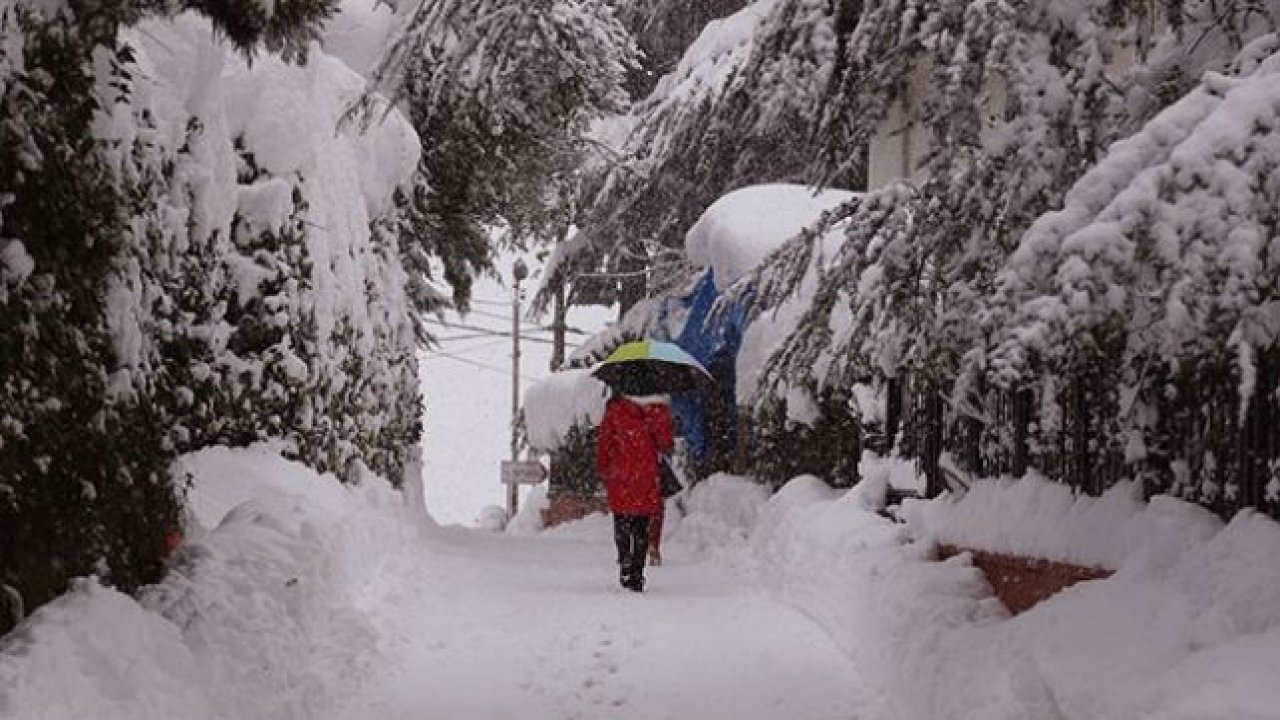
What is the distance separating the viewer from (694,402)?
18.5 meters

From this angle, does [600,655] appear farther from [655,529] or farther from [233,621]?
[655,529]

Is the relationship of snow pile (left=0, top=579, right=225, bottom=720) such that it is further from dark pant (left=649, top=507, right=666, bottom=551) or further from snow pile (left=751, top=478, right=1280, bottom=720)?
dark pant (left=649, top=507, right=666, bottom=551)

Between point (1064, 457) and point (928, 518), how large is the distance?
1.82 metres

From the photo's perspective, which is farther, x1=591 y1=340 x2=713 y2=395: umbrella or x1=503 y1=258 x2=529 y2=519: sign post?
x1=503 y1=258 x2=529 y2=519: sign post

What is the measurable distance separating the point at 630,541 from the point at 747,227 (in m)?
4.82

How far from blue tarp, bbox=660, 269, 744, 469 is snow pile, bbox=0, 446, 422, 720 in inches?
320

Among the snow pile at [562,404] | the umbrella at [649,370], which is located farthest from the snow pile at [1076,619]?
the snow pile at [562,404]

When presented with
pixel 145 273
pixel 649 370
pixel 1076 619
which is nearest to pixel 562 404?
pixel 649 370

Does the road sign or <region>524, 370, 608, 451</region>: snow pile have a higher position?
<region>524, 370, 608, 451</region>: snow pile

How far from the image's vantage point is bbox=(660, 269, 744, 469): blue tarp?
55.2 ft

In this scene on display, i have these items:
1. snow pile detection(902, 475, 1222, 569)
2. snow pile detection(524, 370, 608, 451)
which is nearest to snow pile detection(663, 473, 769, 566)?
snow pile detection(524, 370, 608, 451)

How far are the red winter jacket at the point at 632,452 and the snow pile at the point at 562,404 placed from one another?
9762 mm

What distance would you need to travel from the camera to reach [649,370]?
12438 mm

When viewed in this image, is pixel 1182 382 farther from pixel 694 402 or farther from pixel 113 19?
pixel 694 402
